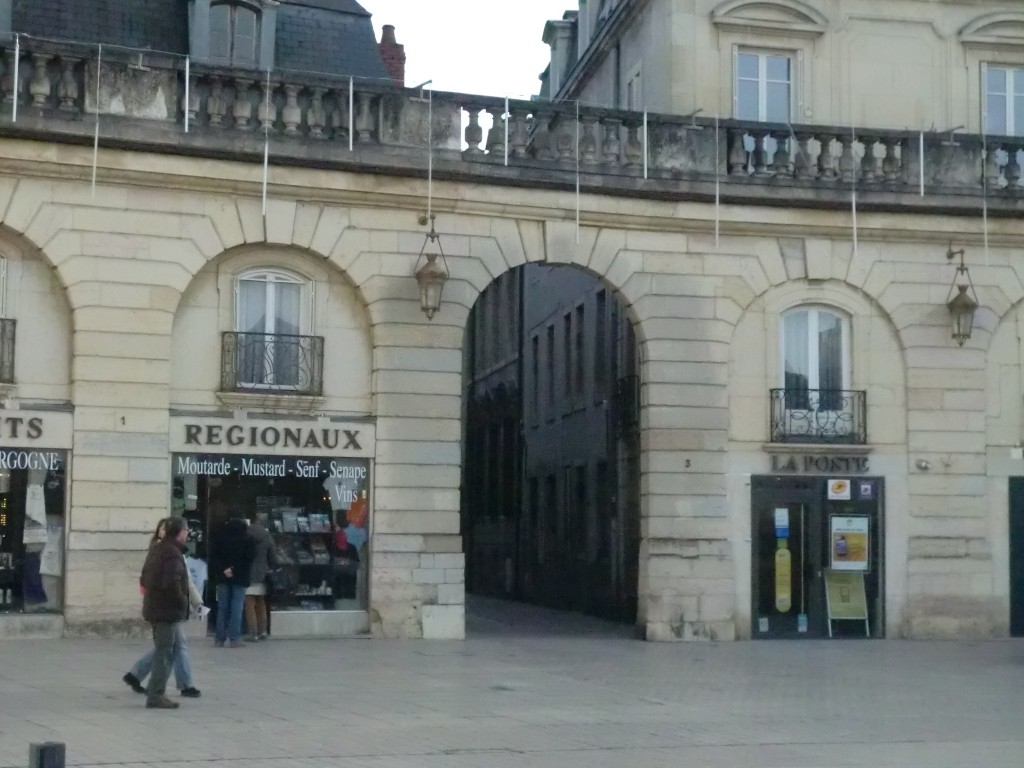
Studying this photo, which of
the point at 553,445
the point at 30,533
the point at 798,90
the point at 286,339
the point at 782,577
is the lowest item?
the point at 782,577

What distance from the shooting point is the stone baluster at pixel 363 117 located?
74.6 ft

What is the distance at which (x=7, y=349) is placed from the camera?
2142 centimetres

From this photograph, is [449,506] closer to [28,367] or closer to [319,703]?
[28,367]

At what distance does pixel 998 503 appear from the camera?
25.1 meters

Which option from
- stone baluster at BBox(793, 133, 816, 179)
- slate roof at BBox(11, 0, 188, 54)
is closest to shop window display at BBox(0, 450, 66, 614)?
slate roof at BBox(11, 0, 188, 54)

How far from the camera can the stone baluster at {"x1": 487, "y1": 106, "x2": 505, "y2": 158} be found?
76.8 feet

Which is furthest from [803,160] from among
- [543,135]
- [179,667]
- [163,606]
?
[163,606]

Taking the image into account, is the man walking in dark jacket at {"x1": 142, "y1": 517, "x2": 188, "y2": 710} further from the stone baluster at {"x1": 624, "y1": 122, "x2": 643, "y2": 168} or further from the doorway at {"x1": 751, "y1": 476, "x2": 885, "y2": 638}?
the doorway at {"x1": 751, "y1": 476, "x2": 885, "y2": 638}

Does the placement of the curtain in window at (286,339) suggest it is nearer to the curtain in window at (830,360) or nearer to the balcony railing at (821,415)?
the balcony railing at (821,415)

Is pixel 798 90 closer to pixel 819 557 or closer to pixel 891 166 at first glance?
pixel 891 166

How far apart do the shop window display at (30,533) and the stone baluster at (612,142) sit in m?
7.96

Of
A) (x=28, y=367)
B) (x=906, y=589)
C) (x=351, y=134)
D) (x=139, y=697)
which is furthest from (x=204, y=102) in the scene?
(x=906, y=589)

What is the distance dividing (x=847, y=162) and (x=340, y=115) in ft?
22.9

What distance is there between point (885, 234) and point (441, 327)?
6.34m
